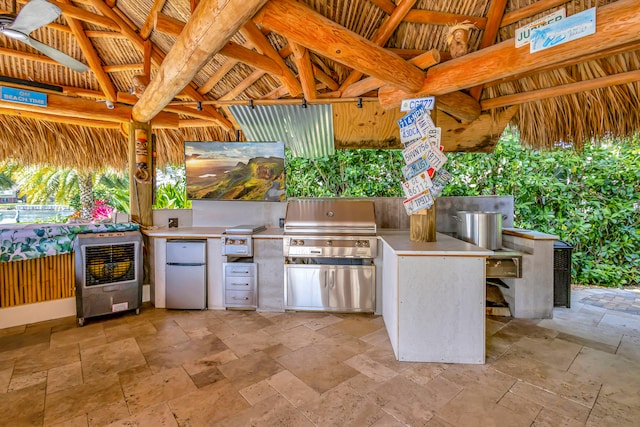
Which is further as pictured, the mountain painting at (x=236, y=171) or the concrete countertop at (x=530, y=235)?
the mountain painting at (x=236, y=171)

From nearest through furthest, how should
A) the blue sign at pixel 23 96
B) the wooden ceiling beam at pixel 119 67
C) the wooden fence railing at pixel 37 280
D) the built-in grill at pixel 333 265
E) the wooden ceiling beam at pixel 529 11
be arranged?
1. the wooden ceiling beam at pixel 529 11
2. the wooden fence railing at pixel 37 280
3. the blue sign at pixel 23 96
4. the built-in grill at pixel 333 265
5. the wooden ceiling beam at pixel 119 67

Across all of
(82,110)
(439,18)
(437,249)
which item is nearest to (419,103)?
(439,18)

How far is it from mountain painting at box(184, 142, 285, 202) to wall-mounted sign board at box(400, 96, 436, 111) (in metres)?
1.80

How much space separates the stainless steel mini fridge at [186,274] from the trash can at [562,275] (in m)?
4.05

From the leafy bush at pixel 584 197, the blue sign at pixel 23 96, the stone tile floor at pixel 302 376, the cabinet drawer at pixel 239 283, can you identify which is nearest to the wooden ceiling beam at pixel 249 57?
the cabinet drawer at pixel 239 283

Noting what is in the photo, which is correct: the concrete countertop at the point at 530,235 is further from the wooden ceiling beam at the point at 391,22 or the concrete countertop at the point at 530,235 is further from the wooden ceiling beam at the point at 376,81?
the wooden ceiling beam at the point at 391,22

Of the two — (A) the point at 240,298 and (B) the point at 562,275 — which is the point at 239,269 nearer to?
(A) the point at 240,298

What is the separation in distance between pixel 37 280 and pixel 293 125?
3303 millimetres

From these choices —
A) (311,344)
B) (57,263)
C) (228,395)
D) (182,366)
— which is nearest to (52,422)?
(182,366)

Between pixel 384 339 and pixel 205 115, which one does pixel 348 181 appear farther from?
pixel 384 339

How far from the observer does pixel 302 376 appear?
6.59ft

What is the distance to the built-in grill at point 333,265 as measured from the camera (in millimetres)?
3049

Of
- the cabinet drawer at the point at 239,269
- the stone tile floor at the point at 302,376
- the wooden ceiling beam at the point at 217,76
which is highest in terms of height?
the wooden ceiling beam at the point at 217,76

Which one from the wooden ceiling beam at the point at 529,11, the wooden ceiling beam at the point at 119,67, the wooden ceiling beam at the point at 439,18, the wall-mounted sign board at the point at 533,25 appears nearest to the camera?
the wall-mounted sign board at the point at 533,25
